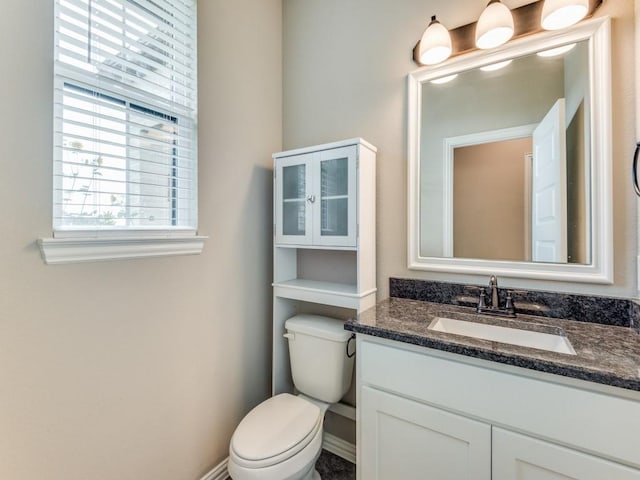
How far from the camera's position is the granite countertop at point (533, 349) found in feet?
2.53

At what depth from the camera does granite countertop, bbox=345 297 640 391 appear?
0.77 m

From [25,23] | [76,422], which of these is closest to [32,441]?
[76,422]

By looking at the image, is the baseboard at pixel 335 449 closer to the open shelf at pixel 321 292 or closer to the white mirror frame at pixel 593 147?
the open shelf at pixel 321 292

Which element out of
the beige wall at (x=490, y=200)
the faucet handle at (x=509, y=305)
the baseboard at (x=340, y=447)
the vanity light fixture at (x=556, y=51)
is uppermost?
the vanity light fixture at (x=556, y=51)

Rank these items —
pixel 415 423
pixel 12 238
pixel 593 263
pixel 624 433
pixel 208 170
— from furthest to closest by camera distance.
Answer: pixel 208 170 → pixel 593 263 → pixel 415 423 → pixel 12 238 → pixel 624 433

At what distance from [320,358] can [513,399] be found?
0.87 m

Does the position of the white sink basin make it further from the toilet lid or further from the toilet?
the toilet lid

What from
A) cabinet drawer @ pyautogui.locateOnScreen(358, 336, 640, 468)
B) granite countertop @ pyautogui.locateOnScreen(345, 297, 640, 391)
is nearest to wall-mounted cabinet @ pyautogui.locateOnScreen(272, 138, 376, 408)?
granite countertop @ pyautogui.locateOnScreen(345, 297, 640, 391)

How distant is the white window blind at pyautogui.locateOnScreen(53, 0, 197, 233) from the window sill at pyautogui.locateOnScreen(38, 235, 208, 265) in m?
0.05

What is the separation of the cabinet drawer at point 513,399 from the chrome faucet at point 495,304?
0.41 meters

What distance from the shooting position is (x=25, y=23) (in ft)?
3.05

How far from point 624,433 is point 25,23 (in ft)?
6.58

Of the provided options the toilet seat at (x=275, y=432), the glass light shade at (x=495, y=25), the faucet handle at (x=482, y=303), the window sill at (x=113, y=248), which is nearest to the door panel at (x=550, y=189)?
the faucet handle at (x=482, y=303)

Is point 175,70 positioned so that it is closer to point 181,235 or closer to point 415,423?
point 181,235
